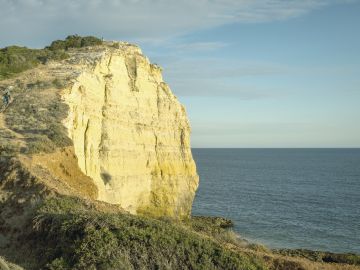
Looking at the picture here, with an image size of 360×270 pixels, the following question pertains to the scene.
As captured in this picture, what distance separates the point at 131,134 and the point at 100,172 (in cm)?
551

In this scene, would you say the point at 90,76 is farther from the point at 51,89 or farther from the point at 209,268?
the point at 209,268

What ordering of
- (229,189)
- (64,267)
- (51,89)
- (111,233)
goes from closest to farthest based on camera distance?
(64,267), (111,233), (51,89), (229,189)

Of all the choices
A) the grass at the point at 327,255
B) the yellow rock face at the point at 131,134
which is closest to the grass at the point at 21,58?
the yellow rock face at the point at 131,134

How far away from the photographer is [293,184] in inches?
3435

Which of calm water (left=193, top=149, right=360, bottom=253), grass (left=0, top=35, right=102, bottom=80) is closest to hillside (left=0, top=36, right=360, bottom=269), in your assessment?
grass (left=0, top=35, right=102, bottom=80)

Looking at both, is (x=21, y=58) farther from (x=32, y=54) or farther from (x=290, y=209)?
(x=290, y=209)

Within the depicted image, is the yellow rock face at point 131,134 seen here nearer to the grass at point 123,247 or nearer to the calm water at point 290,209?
the calm water at point 290,209

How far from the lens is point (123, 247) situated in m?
12.9

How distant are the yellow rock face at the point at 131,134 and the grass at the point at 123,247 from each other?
13.6 m

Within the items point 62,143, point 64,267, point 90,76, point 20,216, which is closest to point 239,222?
point 90,76

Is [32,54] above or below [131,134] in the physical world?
above

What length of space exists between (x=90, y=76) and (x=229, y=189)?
48681mm

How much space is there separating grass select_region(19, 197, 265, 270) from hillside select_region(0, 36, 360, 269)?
0.10 ft

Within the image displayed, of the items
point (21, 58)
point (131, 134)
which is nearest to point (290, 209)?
point (131, 134)
